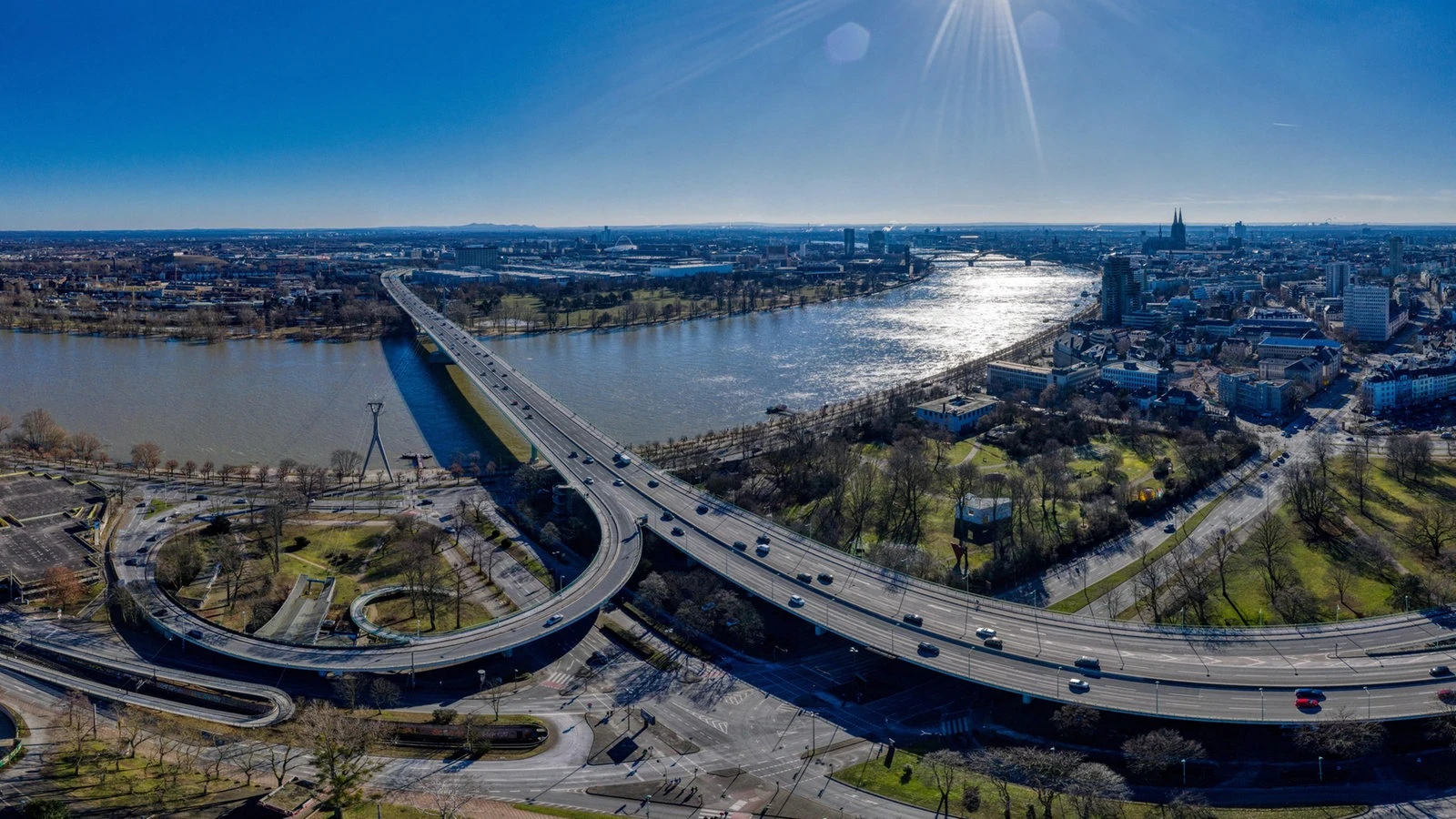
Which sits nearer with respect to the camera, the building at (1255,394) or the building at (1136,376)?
the building at (1255,394)

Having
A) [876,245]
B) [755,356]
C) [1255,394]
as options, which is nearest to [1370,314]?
[1255,394]

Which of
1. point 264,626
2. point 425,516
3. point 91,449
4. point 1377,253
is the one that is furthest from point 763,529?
point 1377,253

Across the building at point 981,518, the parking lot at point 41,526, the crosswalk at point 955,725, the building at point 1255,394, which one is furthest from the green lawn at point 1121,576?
the parking lot at point 41,526

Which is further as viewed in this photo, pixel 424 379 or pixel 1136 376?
pixel 424 379

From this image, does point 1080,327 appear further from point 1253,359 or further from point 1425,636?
point 1425,636

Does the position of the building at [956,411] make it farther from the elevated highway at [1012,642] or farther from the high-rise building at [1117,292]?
the high-rise building at [1117,292]

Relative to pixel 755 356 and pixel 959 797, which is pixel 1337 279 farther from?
pixel 959 797
